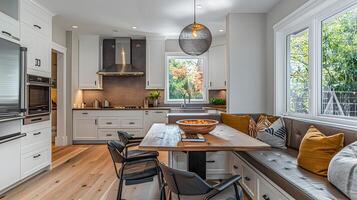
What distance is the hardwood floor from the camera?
3.07 metres

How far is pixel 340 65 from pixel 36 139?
406cm

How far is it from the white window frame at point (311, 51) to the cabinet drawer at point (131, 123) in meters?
3.26

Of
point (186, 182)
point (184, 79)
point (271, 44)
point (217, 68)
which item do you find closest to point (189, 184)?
point (186, 182)

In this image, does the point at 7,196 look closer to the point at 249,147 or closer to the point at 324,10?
the point at 249,147

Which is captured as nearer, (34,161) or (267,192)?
(267,192)

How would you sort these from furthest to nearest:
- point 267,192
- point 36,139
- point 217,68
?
point 217,68 → point 36,139 → point 267,192

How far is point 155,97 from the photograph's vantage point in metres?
6.77

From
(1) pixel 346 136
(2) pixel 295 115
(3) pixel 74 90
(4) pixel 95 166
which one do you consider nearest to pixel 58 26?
(3) pixel 74 90

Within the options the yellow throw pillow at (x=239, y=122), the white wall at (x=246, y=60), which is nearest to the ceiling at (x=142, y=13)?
the white wall at (x=246, y=60)

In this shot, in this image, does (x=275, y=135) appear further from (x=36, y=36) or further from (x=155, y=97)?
(x=155, y=97)

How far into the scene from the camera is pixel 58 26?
5.68 metres

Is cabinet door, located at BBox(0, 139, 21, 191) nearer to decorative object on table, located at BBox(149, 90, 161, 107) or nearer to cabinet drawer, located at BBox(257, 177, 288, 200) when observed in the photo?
cabinet drawer, located at BBox(257, 177, 288, 200)

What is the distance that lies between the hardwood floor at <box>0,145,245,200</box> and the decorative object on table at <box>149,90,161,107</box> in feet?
7.22

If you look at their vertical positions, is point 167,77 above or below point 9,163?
above
